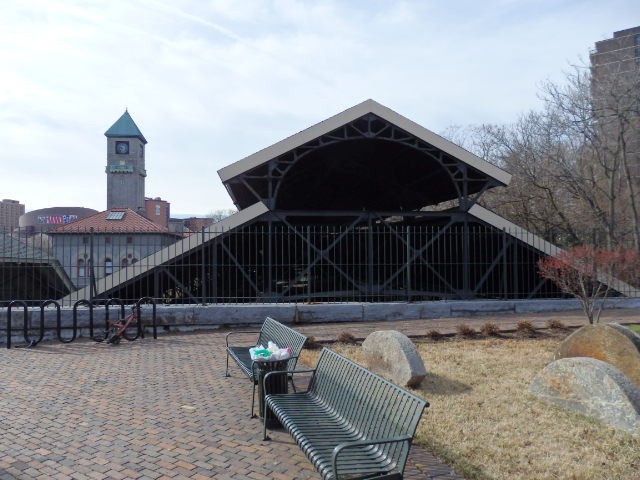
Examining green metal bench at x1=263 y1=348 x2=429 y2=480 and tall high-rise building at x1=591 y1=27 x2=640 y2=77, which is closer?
green metal bench at x1=263 y1=348 x2=429 y2=480

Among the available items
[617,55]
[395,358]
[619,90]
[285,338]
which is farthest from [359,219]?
[617,55]

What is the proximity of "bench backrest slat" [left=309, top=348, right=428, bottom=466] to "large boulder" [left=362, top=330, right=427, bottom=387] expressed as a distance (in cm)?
194

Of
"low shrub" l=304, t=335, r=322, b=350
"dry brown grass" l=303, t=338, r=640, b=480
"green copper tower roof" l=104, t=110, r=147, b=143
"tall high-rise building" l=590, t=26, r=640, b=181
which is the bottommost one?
"dry brown grass" l=303, t=338, r=640, b=480

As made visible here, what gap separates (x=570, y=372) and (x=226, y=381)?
4.41 meters

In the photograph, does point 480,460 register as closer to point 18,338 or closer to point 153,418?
point 153,418

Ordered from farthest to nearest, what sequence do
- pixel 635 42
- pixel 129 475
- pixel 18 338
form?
pixel 635 42 → pixel 18 338 → pixel 129 475

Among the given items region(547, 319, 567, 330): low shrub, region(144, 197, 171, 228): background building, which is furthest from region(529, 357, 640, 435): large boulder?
region(144, 197, 171, 228): background building

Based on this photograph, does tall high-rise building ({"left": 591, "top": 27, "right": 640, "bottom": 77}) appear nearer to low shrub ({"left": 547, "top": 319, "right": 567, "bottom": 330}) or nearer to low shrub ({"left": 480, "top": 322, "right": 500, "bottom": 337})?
low shrub ({"left": 547, "top": 319, "right": 567, "bottom": 330})

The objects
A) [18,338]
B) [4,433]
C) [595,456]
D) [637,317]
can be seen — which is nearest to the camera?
[595,456]

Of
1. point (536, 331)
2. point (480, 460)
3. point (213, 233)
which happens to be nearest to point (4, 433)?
point (480, 460)

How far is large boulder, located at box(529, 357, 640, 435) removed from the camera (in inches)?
202

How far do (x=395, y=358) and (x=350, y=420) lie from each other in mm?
2954

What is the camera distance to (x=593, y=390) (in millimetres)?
5523

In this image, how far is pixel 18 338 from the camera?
1088 cm
